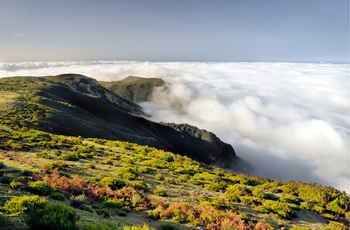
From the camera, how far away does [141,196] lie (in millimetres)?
21266

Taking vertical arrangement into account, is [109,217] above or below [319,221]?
above

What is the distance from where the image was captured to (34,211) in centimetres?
1046

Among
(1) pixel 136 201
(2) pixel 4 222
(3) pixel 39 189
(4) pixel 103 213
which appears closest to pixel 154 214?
(1) pixel 136 201

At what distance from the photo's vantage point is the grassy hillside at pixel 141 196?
639 inches

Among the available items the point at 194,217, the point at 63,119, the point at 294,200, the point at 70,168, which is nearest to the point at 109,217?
the point at 194,217

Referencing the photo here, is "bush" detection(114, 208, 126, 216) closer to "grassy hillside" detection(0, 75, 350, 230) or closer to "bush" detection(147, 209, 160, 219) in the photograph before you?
"grassy hillside" detection(0, 75, 350, 230)

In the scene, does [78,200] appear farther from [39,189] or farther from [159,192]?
[159,192]

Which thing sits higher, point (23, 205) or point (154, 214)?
point (23, 205)

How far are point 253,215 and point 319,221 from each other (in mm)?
7605

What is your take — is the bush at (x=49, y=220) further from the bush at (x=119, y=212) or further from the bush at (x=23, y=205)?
the bush at (x=119, y=212)

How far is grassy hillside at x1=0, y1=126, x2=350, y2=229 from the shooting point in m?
16.2

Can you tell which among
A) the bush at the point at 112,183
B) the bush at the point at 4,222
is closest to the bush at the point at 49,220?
the bush at the point at 4,222

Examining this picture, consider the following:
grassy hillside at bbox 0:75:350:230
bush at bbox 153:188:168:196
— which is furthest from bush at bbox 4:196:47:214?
bush at bbox 153:188:168:196

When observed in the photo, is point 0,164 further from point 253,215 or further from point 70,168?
point 253,215
